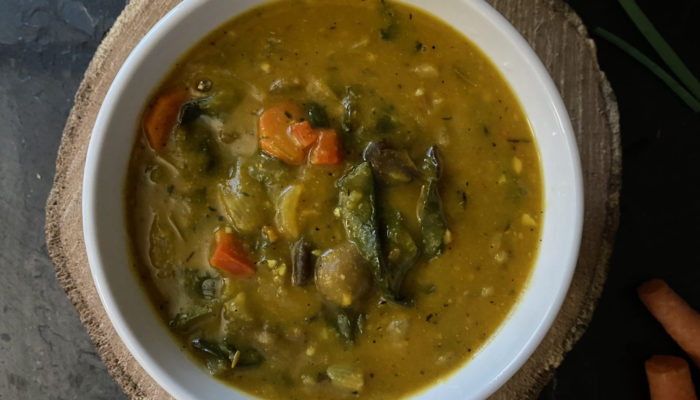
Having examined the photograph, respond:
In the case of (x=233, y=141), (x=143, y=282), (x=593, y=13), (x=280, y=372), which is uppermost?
(x=593, y=13)

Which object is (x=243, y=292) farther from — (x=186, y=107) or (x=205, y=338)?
(x=186, y=107)

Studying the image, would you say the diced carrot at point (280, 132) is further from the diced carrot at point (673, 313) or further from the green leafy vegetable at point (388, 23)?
the diced carrot at point (673, 313)

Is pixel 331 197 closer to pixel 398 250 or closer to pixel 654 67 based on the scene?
pixel 398 250

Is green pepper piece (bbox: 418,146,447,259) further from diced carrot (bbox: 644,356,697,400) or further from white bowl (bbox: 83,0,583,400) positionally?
diced carrot (bbox: 644,356,697,400)

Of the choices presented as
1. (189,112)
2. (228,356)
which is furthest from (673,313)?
(189,112)

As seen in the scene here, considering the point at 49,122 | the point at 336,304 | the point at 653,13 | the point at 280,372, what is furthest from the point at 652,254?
the point at 49,122

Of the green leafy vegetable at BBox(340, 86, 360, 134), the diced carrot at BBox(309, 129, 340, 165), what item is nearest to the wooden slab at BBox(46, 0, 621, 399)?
the green leafy vegetable at BBox(340, 86, 360, 134)

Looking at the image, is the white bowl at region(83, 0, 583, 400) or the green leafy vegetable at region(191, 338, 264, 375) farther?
the green leafy vegetable at region(191, 338, 264, 375)
